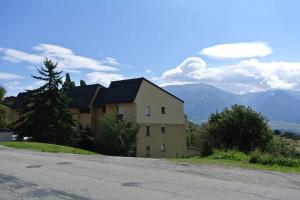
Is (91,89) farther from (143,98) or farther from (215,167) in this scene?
(215,167)

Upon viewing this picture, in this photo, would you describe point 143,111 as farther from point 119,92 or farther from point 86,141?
point 86,141

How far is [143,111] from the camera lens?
185 feet

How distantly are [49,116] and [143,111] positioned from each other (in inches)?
553

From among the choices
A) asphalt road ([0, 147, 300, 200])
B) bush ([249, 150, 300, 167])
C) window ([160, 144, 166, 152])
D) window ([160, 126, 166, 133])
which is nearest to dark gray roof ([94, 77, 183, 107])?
window ([160, 126, 166, 133])

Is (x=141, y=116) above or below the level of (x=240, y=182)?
above

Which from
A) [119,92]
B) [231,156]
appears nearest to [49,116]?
[119,92]

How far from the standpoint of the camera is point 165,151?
191 feet

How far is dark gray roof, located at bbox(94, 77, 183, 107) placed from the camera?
185 ft

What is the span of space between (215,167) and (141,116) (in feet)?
134

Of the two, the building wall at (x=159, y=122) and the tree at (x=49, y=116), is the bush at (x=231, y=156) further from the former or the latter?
the building wall at (x=159, y=122)

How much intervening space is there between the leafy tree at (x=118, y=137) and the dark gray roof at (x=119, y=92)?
5356mm

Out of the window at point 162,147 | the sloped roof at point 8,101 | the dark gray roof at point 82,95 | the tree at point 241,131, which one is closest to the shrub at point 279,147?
the tree at point 241,131

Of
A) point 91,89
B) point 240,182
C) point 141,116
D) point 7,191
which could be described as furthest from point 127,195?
point 91,89

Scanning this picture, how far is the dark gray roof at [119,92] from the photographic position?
5628 cm
